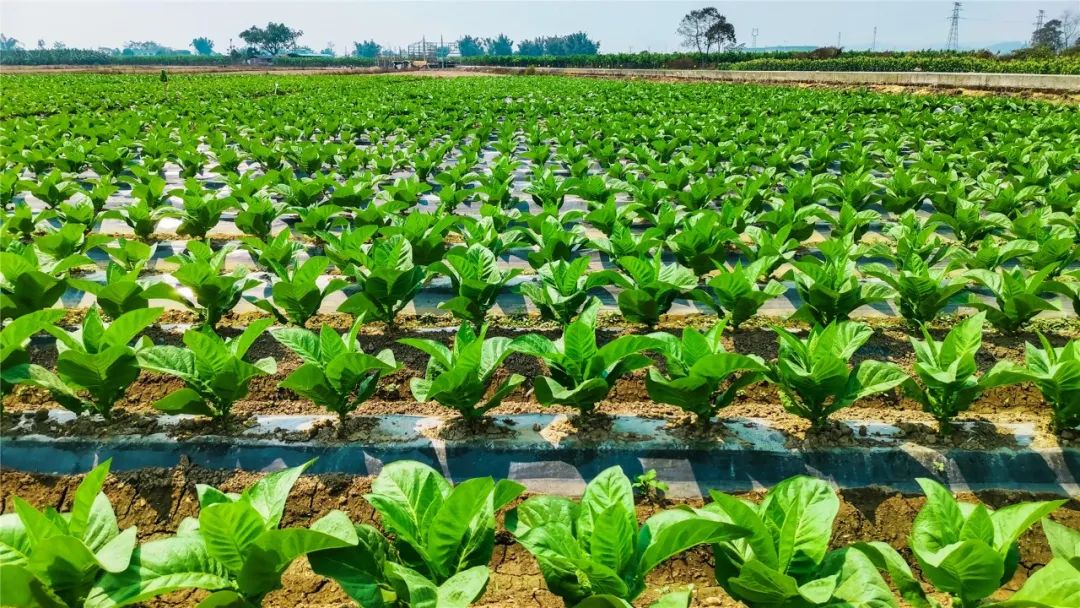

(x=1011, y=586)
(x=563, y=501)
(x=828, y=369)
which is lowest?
(x=1011, y=586)

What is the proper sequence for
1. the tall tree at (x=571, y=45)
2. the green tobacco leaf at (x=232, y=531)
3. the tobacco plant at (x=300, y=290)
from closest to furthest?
the green tobacco leaf at (x=232, y=531), the tobacco plant at (x=300, y=290), the tall tree at (x=571, y=45)

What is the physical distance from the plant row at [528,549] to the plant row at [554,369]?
30.8 inches

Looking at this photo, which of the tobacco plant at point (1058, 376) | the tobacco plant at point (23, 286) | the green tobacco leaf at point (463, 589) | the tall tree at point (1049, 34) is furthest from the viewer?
the tall tree at point (1049, 34)

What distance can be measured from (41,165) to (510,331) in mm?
7874

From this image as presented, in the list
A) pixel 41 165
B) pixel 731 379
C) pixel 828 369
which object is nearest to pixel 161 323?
pixel 731 379

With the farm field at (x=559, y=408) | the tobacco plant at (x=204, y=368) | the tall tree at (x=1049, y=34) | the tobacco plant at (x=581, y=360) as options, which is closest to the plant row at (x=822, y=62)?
the farm field at (x=559, y=408)

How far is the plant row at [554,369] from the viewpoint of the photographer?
8.75 feet

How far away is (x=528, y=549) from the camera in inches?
70.0

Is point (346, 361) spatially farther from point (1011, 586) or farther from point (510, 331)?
point (1011, 586)

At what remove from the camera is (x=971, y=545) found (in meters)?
1.65

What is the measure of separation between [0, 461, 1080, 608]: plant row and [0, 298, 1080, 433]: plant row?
78cm

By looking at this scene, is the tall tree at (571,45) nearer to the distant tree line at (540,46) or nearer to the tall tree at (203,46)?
the distant tree line at (540,46)

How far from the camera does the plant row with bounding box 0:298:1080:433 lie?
2668 millimetres

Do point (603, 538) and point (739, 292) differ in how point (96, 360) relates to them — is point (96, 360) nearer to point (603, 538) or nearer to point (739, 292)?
point (603, 538)
